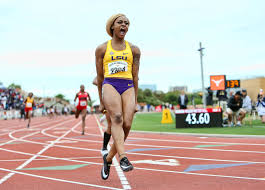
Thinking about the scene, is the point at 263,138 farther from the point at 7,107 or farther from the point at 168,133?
the point at 7,107

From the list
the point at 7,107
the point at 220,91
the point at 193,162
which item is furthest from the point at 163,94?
the point at 193,162

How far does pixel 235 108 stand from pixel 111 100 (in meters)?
12.0

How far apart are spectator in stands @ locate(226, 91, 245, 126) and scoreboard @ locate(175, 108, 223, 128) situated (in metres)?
0.52

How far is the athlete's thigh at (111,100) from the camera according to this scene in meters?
4.66

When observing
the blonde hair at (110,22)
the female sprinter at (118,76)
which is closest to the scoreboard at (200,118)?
the female sprinter at (118,76)

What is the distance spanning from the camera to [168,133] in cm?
1373

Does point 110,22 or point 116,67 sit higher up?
point 110,22

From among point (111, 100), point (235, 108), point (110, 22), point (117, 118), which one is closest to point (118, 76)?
point (111, 100)

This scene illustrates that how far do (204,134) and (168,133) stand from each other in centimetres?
171

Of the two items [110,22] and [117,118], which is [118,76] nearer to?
[117,118]

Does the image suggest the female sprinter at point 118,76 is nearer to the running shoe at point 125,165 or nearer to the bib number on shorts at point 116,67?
the bib number on shorts at point 116,67

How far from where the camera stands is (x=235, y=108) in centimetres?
1570

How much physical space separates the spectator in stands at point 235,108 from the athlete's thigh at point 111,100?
1161cm

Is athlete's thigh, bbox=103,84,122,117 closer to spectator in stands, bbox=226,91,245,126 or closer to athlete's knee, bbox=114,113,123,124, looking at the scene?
athlete's knee, bbox=114,113,123,124
